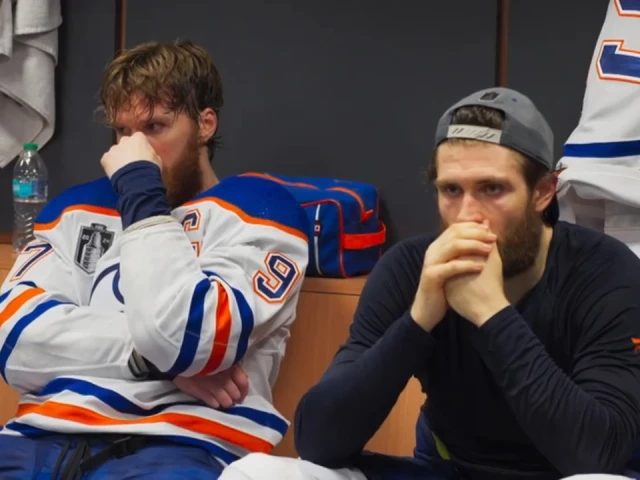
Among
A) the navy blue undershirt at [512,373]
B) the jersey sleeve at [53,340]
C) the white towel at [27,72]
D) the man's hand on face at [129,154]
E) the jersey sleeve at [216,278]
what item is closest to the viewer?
the navy blue undershirt at [512,373]

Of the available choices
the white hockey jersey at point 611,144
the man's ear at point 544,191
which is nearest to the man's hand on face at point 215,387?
the man's ear at point 544,191

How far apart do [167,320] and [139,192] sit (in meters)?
0.27

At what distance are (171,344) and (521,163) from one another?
618 mm

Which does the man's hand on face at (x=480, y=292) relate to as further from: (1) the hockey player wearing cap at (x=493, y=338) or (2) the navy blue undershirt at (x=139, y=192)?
(2) the navy blue undershirt at (x=139, y=192)

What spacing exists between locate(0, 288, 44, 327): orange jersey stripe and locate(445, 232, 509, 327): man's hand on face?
82 cm

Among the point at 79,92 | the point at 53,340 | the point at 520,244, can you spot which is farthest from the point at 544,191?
the point at 79,92

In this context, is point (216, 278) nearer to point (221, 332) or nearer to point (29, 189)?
point (221, 332)

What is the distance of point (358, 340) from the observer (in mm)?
1265

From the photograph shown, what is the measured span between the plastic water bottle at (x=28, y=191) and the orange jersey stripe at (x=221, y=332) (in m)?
1.19

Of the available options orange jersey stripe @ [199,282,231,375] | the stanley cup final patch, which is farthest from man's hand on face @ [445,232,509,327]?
the stanley cup final patch

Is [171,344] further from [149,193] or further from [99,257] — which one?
[99,257]

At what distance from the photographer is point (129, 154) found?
1.54m

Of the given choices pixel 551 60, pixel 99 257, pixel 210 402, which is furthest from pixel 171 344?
pixel 551 60

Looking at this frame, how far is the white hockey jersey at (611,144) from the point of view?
1.61 metres
